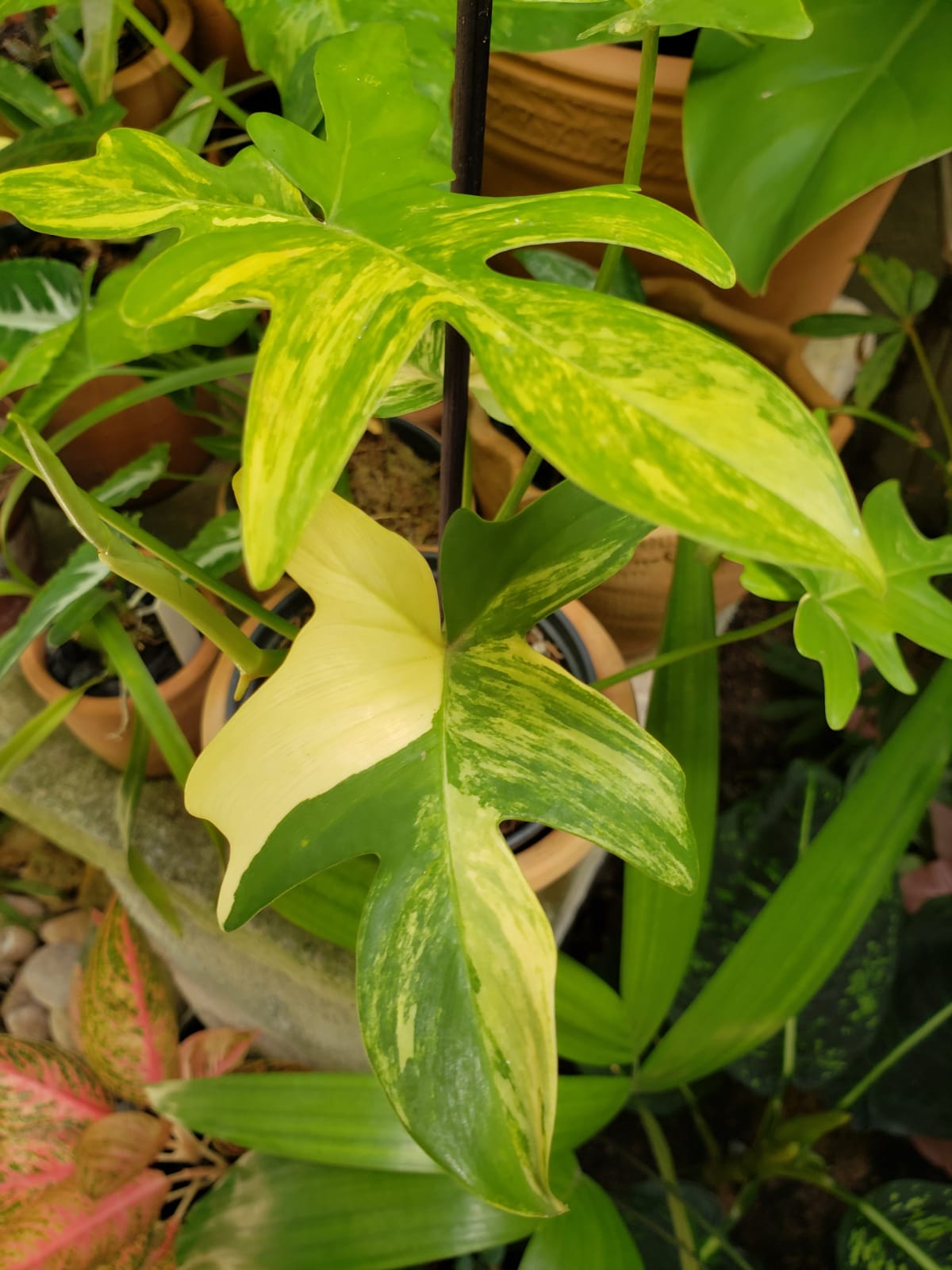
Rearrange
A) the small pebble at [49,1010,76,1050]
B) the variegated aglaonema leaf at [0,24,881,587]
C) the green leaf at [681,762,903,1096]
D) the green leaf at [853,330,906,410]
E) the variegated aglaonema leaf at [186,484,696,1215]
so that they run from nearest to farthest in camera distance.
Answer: the variegated aglaonema leaf at [0,24,881,587] < the variegated aglaonema leaf at [186,484,696,1215] < the green leaf at [681,762,903,1096] < the green leaf at [853,330,906,410] < the small pebble at [49,1010,76,1050]

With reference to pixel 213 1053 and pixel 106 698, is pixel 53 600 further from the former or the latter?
pixel 213 1053

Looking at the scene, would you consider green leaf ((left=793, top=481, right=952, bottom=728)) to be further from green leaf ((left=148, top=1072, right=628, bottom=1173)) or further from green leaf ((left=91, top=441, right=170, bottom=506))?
green leaf ((left=91, top=441, right=170, bottom=506))

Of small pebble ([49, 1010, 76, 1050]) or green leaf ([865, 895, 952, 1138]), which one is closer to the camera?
green leaf ([865, 895, 952, 1138])

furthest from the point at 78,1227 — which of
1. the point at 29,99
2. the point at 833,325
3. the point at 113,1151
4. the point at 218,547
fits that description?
the point at 833,325

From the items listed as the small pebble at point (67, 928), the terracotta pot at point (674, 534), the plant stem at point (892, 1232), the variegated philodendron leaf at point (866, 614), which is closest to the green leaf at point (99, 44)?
the terracotta pot at point (674, 534)

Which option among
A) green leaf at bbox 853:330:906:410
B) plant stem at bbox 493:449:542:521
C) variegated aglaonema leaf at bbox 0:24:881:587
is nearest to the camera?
variegated aglaonema leaf at bbox 0:24:881:587

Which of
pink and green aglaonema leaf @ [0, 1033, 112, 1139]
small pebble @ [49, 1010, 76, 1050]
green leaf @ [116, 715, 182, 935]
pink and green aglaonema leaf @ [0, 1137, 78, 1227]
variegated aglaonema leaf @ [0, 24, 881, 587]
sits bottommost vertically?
small pebble @ [49, 1010, 76, 1050]

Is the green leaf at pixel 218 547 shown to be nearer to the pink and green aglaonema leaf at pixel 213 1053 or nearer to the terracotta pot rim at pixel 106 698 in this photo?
the terracotta pot rim at pixel 106 698

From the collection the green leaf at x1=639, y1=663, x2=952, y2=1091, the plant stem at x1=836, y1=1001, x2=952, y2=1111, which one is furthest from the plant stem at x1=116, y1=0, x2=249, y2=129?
the plant stem at x1=836, y1=1001, x2=952, y2=1111
